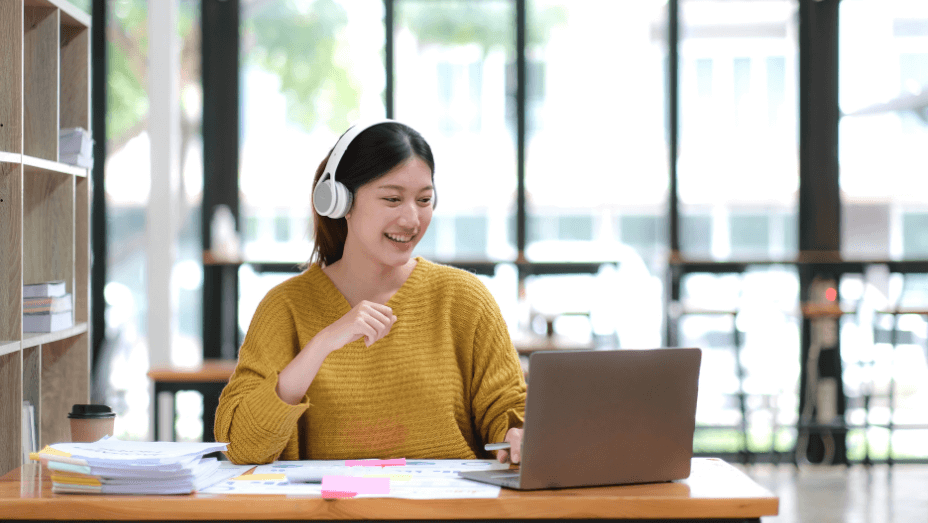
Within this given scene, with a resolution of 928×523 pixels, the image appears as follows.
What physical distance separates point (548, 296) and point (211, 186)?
6.80 ft

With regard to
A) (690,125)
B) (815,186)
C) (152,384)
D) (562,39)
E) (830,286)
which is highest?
(562,39)

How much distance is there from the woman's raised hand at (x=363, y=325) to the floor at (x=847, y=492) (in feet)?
9.14

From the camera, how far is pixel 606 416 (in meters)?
1.34

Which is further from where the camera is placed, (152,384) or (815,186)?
(815,186)

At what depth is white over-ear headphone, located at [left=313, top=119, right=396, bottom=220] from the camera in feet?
6.02

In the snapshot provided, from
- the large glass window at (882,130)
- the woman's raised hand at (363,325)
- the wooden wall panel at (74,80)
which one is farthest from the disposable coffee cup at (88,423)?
the large glass window at (882,130)

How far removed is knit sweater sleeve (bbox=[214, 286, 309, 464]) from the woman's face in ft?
0.79

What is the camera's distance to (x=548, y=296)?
5.29 metres

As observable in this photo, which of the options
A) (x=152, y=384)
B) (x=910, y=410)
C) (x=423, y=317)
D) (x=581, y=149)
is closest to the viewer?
(x=423, y=317)

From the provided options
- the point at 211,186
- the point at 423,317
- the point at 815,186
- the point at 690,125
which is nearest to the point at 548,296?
the point at 690,125

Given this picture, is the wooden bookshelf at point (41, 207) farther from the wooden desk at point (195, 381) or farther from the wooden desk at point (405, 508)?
the wooden desk at point (195, 381)

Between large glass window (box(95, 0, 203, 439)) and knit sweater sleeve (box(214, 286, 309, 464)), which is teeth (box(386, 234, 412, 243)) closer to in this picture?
knit sweater sleeve (box(214, 286, 309, 464))

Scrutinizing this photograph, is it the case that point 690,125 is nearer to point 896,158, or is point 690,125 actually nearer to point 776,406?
point 896,158

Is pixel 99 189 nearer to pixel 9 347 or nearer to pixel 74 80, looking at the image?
pixel 74 80
